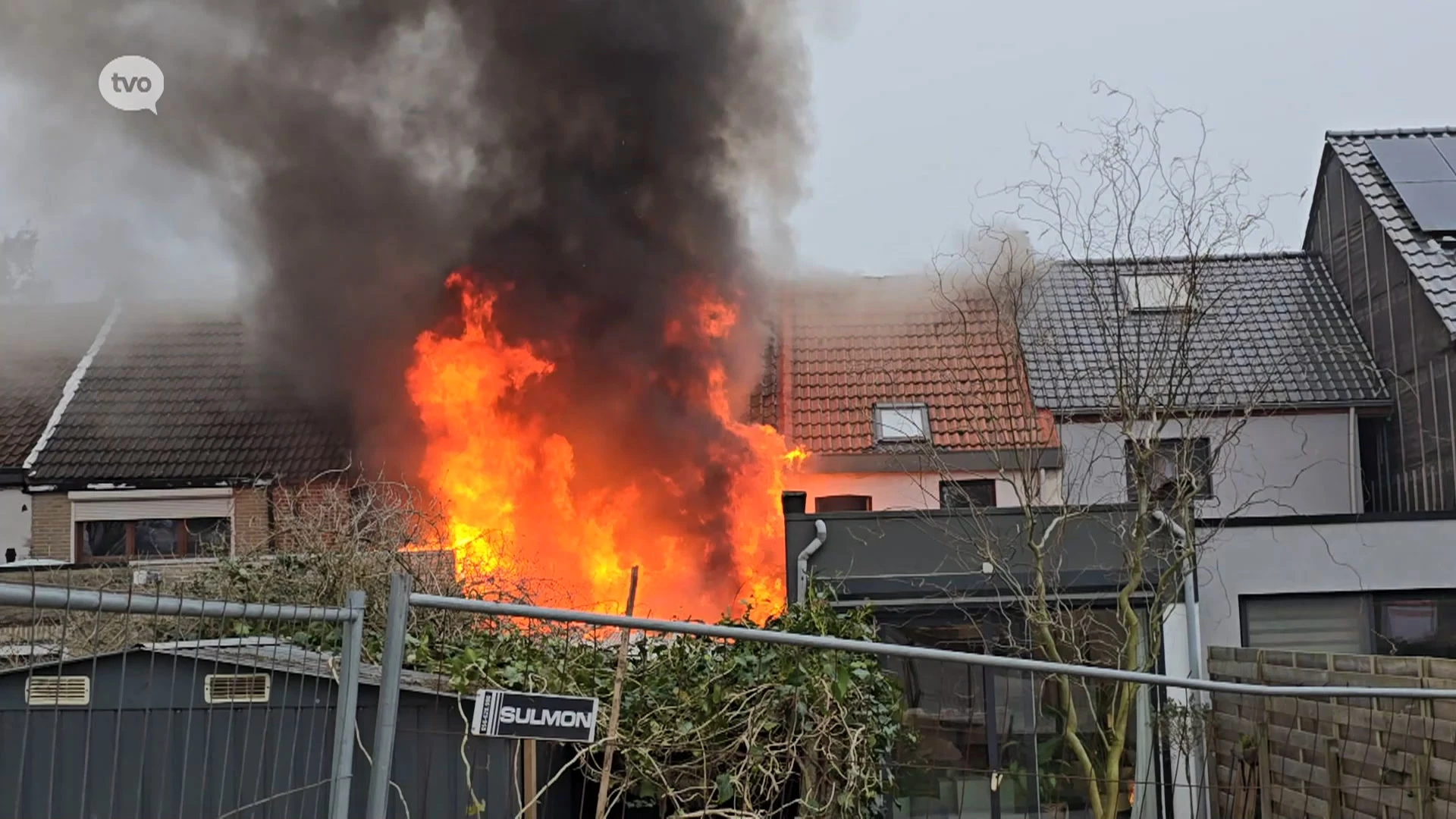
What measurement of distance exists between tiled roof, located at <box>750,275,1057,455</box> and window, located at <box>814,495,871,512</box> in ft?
2.94

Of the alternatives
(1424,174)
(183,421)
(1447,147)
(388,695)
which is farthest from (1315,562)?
(183,421)

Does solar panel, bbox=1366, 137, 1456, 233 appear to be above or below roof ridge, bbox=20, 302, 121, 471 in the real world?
above

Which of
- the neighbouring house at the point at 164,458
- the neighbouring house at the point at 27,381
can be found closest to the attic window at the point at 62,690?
the neighbouring house at the point at 164,458

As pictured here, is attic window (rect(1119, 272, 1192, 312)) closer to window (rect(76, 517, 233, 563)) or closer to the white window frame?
window (rect(76, 517, 233, 563))

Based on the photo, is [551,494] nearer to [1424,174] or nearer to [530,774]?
[530,774]

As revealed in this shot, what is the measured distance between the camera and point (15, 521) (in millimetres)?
18531

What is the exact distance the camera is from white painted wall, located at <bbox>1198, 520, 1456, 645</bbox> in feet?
42.5

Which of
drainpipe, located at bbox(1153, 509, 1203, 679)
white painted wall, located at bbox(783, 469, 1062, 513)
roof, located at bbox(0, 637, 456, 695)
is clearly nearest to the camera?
roof, located at bbox(0, 637, 456, 695)

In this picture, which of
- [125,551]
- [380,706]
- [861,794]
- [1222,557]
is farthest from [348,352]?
[380,706]

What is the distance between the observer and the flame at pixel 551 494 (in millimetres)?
14508

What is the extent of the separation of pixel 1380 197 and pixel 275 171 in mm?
15426

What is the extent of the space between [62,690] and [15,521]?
15461 mm

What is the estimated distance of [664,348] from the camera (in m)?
15.8

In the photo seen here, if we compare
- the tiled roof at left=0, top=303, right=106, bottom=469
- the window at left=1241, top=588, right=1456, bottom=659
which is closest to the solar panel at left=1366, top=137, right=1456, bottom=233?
the window at left=1241, top=588, right=1456, bottom=659
